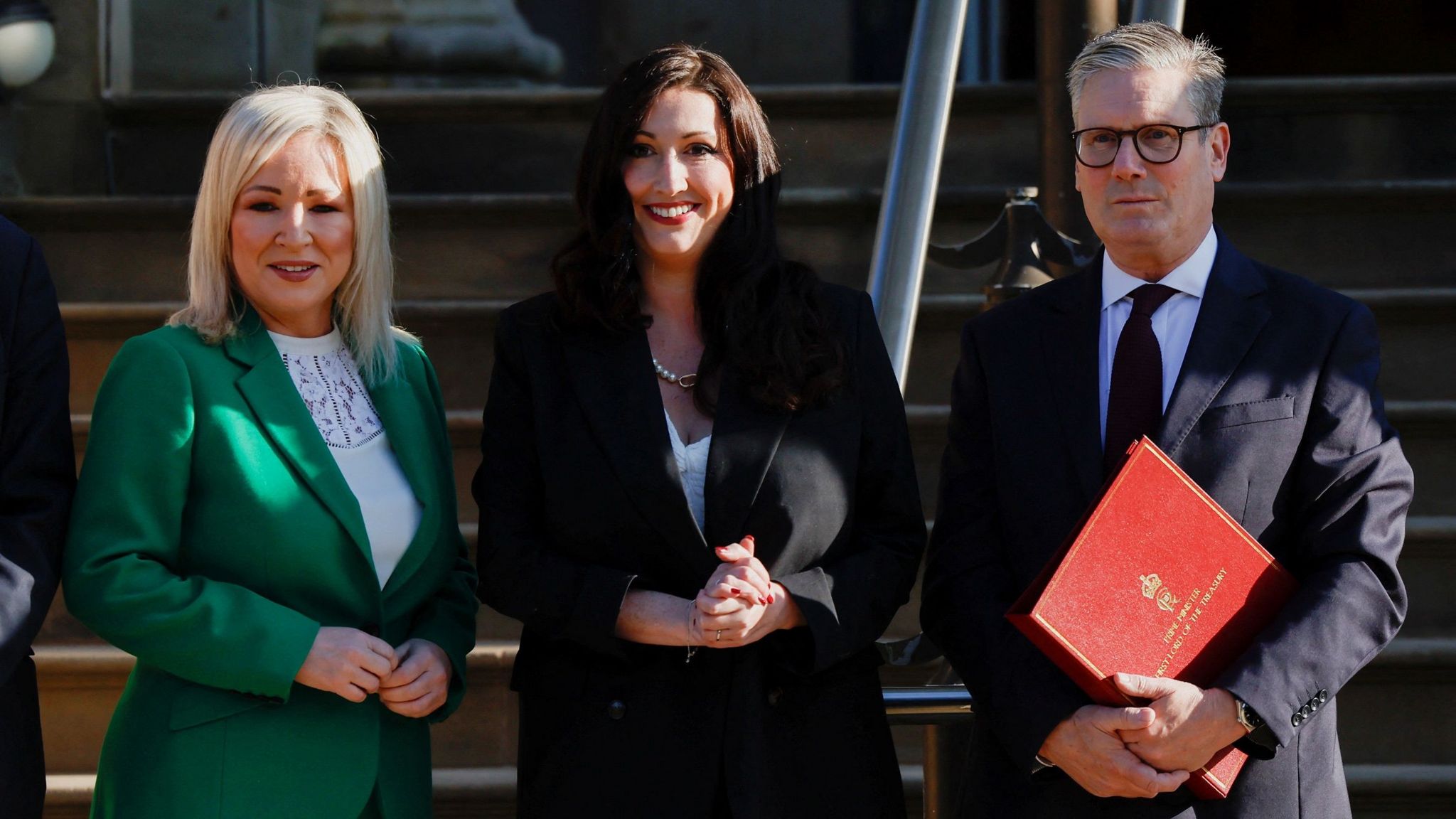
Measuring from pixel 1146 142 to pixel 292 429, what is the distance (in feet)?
4.15

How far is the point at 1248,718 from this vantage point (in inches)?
78.9

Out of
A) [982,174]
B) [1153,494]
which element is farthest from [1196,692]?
[982,174]

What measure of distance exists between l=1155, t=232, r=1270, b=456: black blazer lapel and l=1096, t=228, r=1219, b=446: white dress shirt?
0.02 meters

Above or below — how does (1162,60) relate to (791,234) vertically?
above

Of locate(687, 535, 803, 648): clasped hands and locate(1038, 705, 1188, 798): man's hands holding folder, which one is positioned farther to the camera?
locate(687, 535, 803, 648): clasped hands

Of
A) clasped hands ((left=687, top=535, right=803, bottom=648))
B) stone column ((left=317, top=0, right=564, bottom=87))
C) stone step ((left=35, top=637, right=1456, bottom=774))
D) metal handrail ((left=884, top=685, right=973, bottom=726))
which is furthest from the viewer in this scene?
stone column ((left=317, top=0, right=564, bottom=87))

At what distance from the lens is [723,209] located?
7.93 feet

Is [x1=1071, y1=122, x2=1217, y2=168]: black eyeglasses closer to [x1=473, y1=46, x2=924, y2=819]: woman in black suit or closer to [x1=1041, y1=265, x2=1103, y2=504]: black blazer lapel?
[x1=1041, y1=265, x2=1103, y2=504]: black blazer lapel

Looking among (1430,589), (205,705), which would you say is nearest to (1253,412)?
(205,705)

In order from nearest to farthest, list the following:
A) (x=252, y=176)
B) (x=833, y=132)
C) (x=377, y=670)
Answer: (x=377, y=670)
(x=252, y=176)
(x=833, y=132)

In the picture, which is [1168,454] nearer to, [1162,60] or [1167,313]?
[1167,313]

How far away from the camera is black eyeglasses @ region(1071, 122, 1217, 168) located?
7.16 ft

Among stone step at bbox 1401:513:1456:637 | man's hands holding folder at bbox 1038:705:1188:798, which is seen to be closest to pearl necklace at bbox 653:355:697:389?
man's hands holding folder at bbox 1038:705:1188:798

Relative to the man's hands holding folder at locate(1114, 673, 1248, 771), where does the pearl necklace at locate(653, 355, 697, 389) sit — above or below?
above
